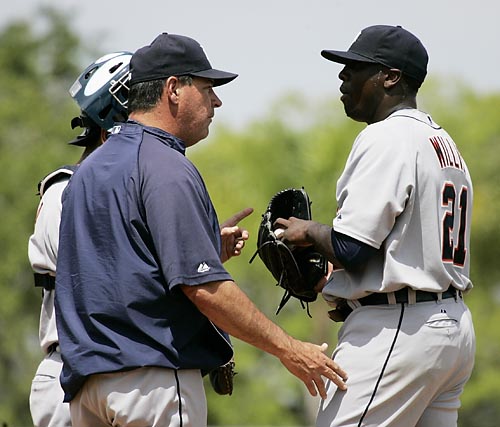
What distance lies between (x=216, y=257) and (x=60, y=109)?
32.2 m

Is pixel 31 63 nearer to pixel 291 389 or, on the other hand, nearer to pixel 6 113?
pixel 6 113

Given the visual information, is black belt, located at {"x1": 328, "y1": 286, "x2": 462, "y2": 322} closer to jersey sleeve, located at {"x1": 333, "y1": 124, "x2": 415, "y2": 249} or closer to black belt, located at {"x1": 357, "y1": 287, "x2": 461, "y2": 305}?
black belt, located at {"x1": 357, "y1": 287, "x2": 461, "y2": 305}

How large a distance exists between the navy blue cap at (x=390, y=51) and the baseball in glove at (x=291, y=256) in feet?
2.67

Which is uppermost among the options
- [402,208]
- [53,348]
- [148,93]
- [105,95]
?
[148,93]

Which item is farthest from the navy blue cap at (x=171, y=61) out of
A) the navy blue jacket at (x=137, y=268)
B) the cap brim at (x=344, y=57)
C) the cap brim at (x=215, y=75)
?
the cap brim at (x=344, y=57)

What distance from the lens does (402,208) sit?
15.2 ft

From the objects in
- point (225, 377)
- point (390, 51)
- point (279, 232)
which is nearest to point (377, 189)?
point (279, 232)

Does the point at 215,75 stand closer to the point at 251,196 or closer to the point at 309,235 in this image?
the point at 309,235

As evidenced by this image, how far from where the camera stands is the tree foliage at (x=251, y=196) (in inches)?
1241

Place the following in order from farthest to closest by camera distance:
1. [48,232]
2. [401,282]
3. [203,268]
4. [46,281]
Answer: [46,281] → [48,232] → [401,282] → [203,268]

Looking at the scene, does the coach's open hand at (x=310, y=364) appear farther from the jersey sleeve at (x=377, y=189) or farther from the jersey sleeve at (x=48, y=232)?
the jersey sleeve at (x=48, y=232)

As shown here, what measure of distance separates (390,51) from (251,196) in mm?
33788

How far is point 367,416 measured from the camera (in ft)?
15.3

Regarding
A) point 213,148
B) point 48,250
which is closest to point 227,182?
point 213,148
